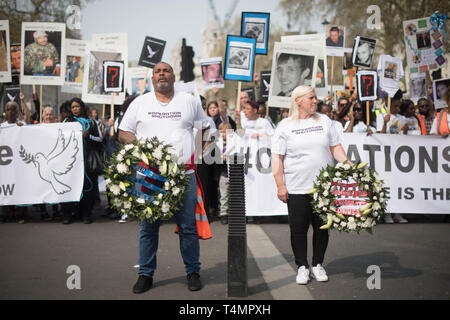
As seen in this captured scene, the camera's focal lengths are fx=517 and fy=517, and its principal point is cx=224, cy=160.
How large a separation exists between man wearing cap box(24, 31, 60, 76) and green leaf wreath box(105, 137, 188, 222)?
6289 mm

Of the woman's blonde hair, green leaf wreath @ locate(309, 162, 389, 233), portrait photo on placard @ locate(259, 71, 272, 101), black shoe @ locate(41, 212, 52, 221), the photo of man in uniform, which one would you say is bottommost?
black shoe @ locate(41, 212, 52, 221)

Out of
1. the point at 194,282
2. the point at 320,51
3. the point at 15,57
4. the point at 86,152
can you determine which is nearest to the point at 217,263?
the point at 194,282

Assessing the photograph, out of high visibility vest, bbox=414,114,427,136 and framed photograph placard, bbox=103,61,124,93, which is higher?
framed photograph placard, bbox=103,61,124,93

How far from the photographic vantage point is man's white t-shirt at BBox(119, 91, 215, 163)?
4945mm

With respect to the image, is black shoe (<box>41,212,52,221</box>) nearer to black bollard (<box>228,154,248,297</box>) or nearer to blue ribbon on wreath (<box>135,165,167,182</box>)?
blue ribbon on wreath (<box>135,165,167,182</box>)

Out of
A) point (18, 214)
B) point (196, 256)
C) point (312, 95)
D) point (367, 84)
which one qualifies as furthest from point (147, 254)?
point (367, 84)

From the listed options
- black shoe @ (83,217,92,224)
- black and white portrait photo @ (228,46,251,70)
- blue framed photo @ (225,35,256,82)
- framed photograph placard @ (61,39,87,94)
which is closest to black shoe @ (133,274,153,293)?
black shoe @ (83,217,92,224)

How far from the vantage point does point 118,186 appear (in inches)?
187

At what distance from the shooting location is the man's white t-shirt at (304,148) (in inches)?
209

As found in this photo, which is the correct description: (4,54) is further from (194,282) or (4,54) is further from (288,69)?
(194,282)

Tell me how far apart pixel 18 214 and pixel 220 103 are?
4.41m

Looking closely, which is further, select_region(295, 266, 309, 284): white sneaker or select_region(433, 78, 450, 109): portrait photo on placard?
select_region(433, 78, 450, 109): portrait photo on placard

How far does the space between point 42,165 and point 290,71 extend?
482 cm
